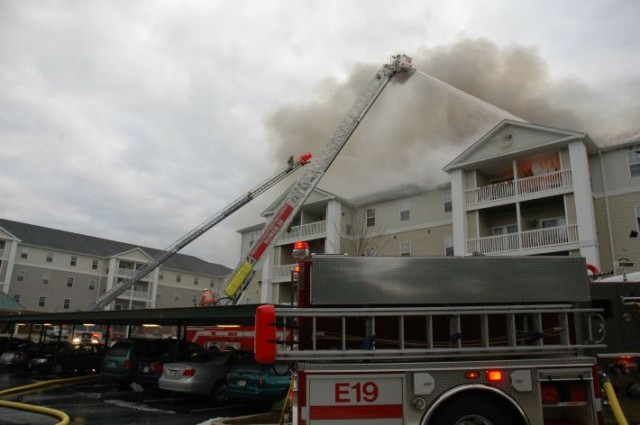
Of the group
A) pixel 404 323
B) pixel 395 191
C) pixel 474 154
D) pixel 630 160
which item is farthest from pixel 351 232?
pixel 404 323

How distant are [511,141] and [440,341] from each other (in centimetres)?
1773

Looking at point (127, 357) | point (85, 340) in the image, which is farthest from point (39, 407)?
point (85, 340)

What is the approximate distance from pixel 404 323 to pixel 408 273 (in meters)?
0.61

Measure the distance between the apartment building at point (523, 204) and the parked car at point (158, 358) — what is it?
386 inches

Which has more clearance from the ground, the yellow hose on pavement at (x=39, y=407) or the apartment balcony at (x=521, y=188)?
the apartment balcony at (x=521, y=188)

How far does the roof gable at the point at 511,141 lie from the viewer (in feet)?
65.1

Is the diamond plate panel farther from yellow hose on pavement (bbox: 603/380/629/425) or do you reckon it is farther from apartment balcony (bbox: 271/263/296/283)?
apartment balcony (bbox: 271/263/296/283)

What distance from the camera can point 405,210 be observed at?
26.0 meters

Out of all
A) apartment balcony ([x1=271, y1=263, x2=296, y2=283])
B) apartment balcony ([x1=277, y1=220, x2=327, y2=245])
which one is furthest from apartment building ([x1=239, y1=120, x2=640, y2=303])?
apartment balcony ([x1=271, y1=263, x2=296, y2=283])

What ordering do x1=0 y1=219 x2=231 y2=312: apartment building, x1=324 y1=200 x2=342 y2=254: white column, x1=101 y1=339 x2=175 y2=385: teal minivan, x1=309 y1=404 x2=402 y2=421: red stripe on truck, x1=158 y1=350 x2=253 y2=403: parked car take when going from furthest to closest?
x1=0 y1=219 x2=231 y2=312: apartment building, x1=324 y1=200 x2=342 y2=254: white column, x1=101 y1=339 x2=175 y2=385: teal minivan, x1=158 y1=350 x2=253 y2=403: parked car, x1=309 y1=404 x2=402 y2=421: red stripe on truck

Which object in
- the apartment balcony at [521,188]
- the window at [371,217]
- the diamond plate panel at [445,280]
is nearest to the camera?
the diamond plate panel at [445,280]

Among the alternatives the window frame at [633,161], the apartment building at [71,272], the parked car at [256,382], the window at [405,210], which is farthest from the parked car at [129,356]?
the apartment building at [71,272]

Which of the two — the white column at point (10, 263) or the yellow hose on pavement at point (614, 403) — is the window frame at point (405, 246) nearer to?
the yellow hose on pavement at point (614, 403)

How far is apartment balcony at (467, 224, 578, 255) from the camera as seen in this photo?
18969 millimetres
